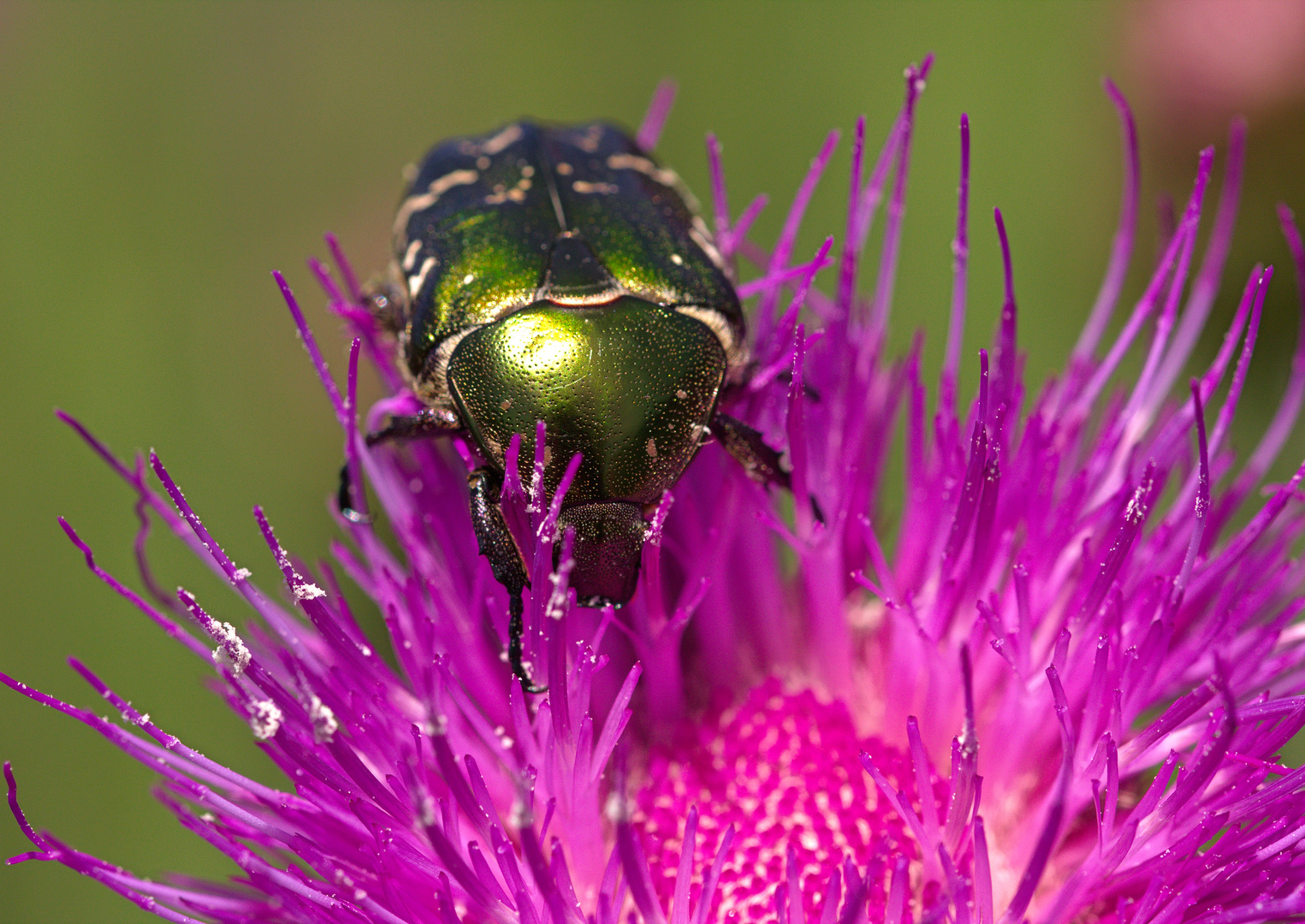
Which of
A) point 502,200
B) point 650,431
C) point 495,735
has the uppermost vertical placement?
point 502,200

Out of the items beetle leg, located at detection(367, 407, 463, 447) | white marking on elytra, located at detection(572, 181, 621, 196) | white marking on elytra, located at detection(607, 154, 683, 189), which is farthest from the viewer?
white marking on elytra, located at detection(607, 154, 683, 189)

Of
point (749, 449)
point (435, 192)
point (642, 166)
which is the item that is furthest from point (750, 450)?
point (435, 192)

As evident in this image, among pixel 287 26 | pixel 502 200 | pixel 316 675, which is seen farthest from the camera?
pixel 287 26

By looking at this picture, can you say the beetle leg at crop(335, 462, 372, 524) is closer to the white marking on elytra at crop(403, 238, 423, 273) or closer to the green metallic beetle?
the green metallic beetle

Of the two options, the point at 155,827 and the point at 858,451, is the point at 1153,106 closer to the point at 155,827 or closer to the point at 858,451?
the point at 858,451

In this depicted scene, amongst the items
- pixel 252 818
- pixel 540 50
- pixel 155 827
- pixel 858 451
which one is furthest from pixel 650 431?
pixel 540 50

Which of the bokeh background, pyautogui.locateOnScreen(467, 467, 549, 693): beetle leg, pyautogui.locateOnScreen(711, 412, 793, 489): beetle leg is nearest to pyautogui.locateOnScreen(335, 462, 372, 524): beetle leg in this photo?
pyautogui.locateOnScreen(467, 467, 549, 693): beetle leg

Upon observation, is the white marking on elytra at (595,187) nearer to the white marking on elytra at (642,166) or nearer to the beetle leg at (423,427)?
the white marking on elytra at (642,166)
